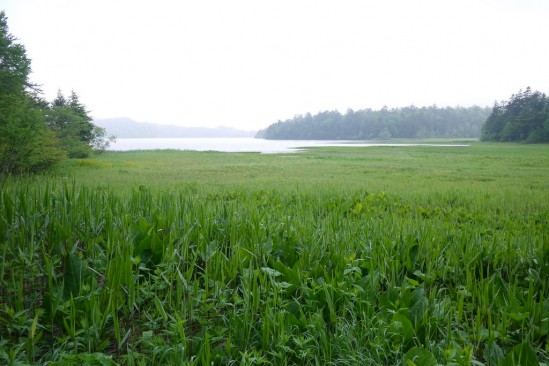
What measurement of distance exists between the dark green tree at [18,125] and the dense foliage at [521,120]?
62912 mm

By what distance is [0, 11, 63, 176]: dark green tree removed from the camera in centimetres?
1346

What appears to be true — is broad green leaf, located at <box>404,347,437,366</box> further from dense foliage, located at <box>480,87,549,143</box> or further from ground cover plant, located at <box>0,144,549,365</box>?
dense foliage, located at <box>480,87,549,143</box>

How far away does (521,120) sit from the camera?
194 feet

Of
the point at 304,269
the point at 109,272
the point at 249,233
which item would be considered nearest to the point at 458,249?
the point at 304,269

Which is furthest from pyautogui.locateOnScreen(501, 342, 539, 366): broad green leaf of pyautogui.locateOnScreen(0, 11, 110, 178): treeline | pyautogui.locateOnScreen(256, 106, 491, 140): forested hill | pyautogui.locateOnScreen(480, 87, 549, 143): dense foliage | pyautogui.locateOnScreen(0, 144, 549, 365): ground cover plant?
pyautogui.locateOnScreen(256, 106, 491, 140): forested hill

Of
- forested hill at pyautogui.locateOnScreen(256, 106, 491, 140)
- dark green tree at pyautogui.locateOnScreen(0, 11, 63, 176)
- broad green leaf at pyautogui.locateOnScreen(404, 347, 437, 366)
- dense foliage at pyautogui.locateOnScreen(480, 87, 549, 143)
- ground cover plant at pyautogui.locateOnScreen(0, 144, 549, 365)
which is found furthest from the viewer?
forested hill at pyautogui.locateOnScreen(256, 106, 491, 140)

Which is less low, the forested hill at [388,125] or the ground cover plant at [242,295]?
the forested hill at [388,125]

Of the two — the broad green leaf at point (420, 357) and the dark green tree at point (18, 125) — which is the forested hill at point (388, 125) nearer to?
the dark green tree at point (18, 125)

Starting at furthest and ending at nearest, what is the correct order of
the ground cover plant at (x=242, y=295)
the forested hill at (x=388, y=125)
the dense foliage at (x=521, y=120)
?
the forested hill at (x=388, y=125), the dense foliage at (x=521, y=120), the ground cover plant at (x=242, y=295)

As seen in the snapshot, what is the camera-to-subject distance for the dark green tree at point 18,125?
530 inches

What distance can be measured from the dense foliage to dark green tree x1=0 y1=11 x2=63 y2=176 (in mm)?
62912

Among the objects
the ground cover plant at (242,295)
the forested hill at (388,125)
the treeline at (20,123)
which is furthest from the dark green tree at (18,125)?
the forested hill at (388,125)

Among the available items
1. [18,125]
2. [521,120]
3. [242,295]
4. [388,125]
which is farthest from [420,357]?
[388,125]

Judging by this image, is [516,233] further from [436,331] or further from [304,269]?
[304,269]
